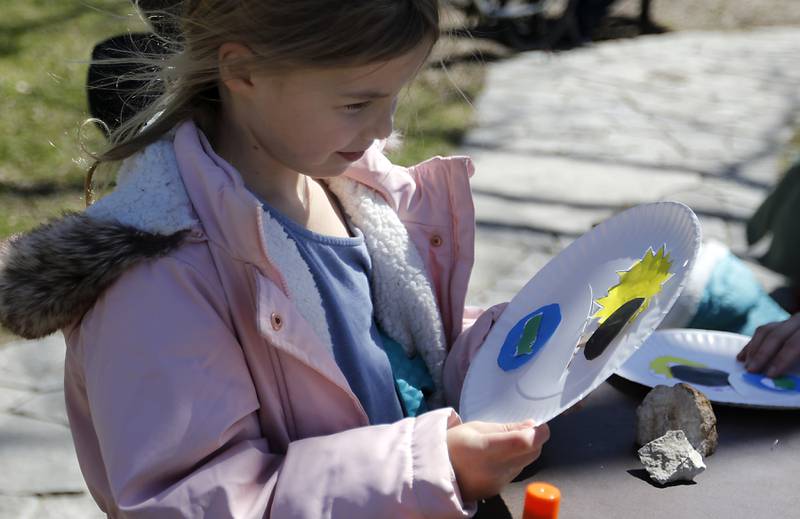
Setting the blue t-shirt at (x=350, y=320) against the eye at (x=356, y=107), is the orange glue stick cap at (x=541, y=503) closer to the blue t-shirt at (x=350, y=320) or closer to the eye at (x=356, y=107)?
the blue t-shirt at (x=350, y=320)

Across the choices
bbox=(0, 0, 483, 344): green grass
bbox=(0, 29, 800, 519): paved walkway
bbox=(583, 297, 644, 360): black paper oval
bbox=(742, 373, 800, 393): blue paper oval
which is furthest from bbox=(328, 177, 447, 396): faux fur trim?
bbox=(0, 0, 483, 344): green grass

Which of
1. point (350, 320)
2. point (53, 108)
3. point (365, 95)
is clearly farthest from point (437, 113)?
point (365, 95)

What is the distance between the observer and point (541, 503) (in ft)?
3.55

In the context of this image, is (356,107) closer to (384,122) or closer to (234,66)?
(384,122)

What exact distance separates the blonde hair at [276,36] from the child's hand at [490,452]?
451mm

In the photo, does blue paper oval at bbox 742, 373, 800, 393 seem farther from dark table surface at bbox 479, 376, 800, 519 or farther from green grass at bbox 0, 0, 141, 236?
green grass at bbox 0, 0, 141, 236

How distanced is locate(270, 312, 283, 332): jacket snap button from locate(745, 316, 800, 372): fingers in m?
0.75

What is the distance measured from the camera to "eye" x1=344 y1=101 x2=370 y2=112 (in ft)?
3.94

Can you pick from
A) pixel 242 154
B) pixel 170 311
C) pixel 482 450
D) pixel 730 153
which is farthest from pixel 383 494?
pixel 730 153

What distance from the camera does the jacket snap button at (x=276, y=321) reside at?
1137 millimetres

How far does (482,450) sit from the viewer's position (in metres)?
1.08

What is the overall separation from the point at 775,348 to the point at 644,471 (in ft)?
1.19

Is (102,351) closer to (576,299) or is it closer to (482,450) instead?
(482,450)

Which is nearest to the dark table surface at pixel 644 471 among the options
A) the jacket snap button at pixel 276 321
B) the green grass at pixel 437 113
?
the jacket snap button at pixel 276 321
